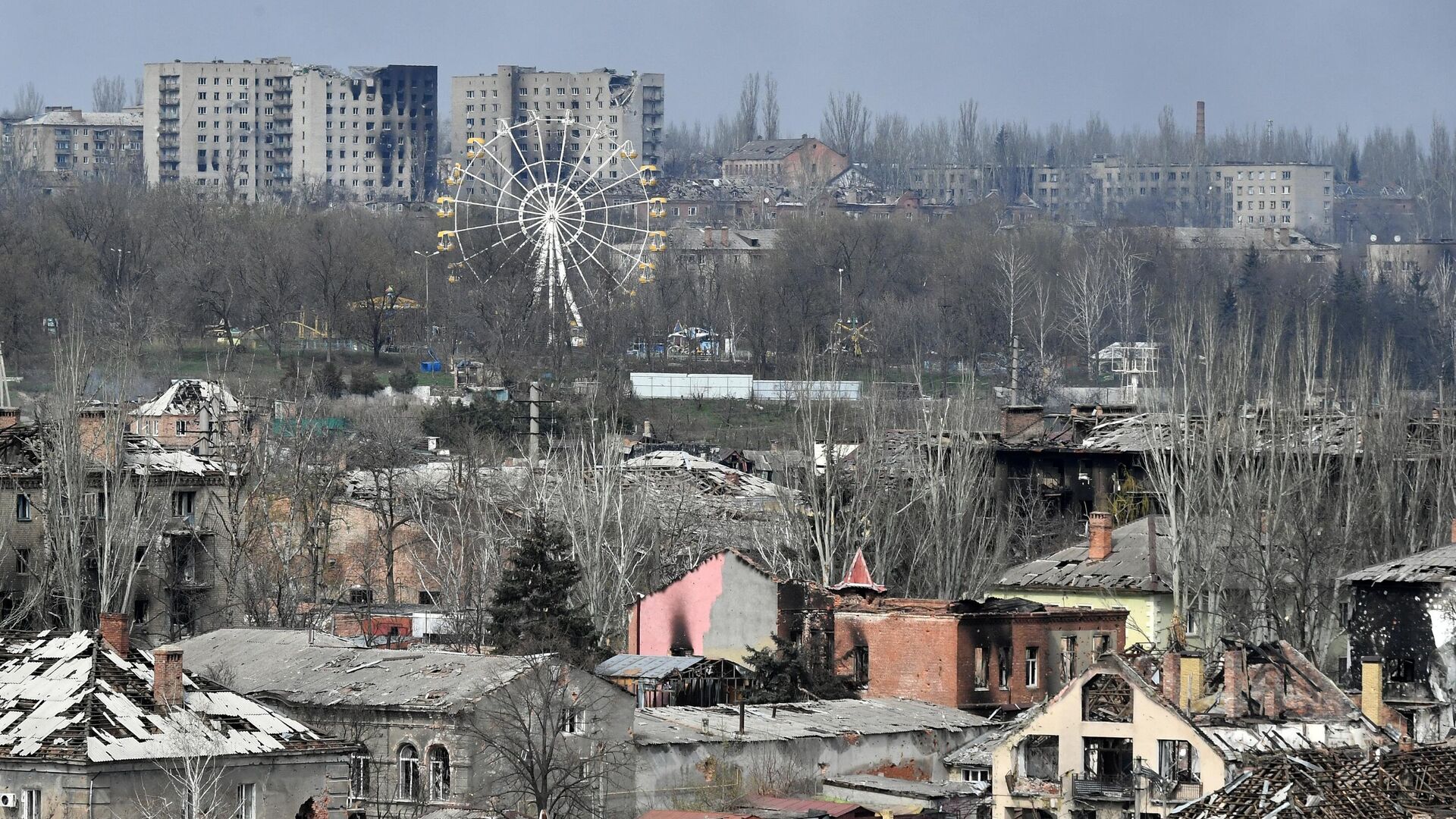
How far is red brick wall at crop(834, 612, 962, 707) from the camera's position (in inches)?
1569

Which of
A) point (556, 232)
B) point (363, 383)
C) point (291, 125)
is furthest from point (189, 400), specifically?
point (291, 125)

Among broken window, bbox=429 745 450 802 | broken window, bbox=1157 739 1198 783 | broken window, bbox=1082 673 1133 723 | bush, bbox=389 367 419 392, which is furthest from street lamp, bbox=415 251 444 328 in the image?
broken window, bbox=1157 739 1198 783

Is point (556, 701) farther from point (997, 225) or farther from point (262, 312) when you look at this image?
point (997, 225)

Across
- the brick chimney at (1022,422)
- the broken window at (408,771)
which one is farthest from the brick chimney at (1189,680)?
the brick chimney at (1022,422)

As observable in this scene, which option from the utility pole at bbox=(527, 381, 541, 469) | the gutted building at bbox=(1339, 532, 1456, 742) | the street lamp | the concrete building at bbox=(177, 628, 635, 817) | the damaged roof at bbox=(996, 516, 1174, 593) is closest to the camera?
the concrete building at bbox=(177, 628, 635, 817)

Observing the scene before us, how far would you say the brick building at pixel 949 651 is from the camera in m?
39.9

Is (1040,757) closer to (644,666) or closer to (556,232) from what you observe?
(644,666)

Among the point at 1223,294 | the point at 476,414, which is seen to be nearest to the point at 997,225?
the point at 1223,294

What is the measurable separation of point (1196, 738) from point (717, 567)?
45.8 ft

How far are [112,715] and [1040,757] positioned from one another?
9.83 metres

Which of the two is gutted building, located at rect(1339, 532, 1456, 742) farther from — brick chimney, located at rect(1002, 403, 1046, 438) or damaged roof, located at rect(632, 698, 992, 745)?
brick chimney, located at rect(1002, 403, 1046, 438)

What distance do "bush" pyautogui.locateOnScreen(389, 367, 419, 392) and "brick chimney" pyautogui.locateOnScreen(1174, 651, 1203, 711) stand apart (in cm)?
6732

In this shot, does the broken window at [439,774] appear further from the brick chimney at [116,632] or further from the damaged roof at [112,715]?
the brick chimney at [116,632]

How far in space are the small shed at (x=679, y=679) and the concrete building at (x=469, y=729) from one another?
13.3ft
